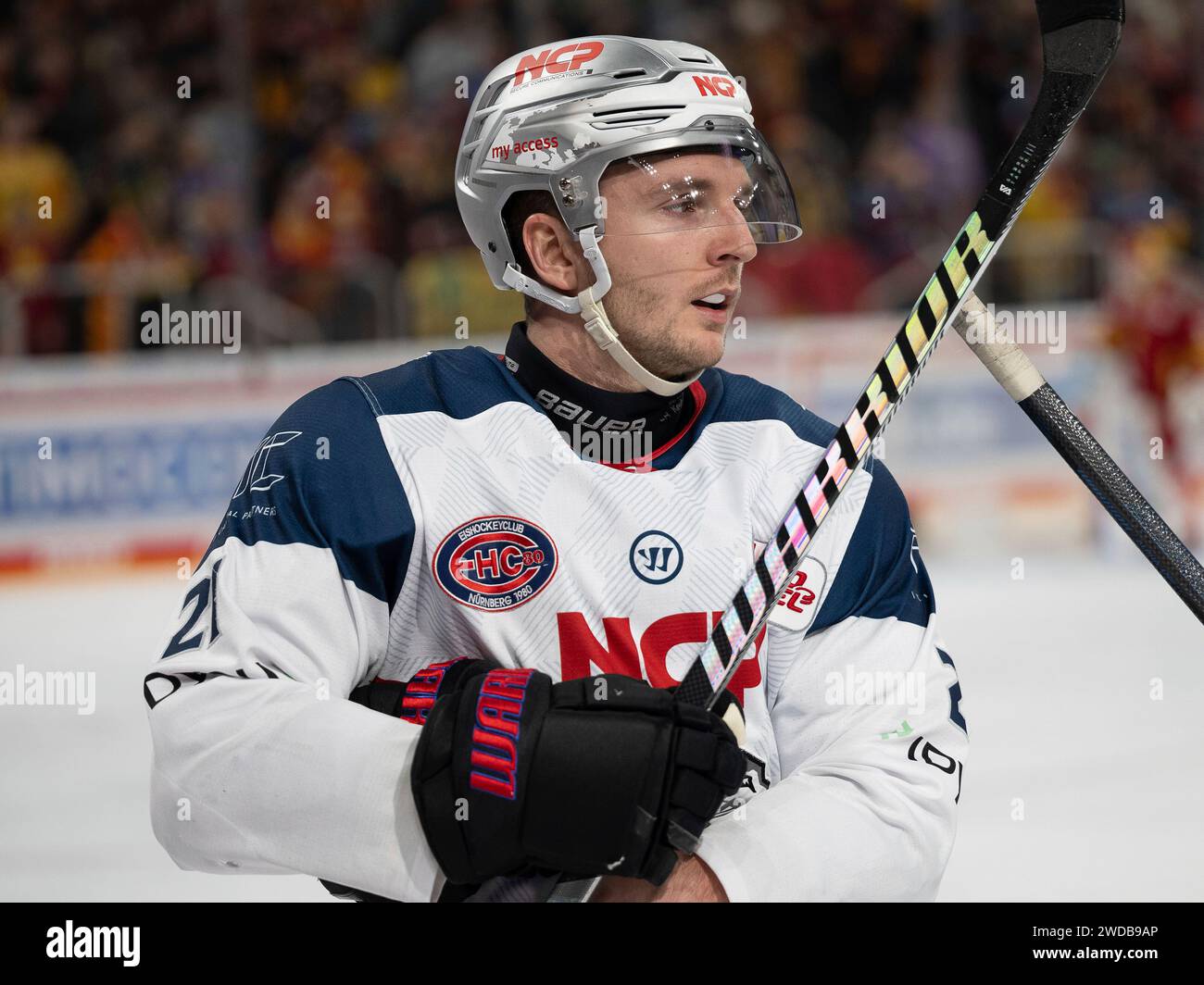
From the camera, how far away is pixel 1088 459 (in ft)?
5.95

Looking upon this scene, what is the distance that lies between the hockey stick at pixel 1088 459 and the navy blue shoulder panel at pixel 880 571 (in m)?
0.18

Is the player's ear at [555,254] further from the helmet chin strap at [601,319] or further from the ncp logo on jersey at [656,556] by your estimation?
the ncp logo on jersey at [656,556]

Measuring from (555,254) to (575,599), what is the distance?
0.49 meters

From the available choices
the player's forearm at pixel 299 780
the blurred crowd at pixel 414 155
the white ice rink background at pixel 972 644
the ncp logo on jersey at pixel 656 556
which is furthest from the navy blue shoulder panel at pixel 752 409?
the blurred crowd at pixel 414 155

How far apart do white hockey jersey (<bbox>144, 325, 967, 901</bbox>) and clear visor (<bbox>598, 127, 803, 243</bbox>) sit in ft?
0.79

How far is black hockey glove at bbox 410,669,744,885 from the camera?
1.48 meters

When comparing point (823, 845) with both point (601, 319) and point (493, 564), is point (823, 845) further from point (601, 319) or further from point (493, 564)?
point (601, 319)

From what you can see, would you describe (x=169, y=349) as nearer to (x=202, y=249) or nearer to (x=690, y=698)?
(x=202, y=249)

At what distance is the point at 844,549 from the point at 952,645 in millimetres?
3334

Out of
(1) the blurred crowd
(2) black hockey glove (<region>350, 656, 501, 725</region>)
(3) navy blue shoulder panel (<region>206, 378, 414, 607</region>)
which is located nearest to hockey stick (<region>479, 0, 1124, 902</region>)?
(2) black hockey glove (<region>350, 656, 501, 725</region>)

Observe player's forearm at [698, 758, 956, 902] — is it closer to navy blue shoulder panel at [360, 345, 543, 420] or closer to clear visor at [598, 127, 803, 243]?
navy blue shoulder panel at [360, 345, 543, 420]

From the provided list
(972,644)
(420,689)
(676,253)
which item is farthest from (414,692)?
(972,644)

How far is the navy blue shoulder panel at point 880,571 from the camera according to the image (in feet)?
5.90
